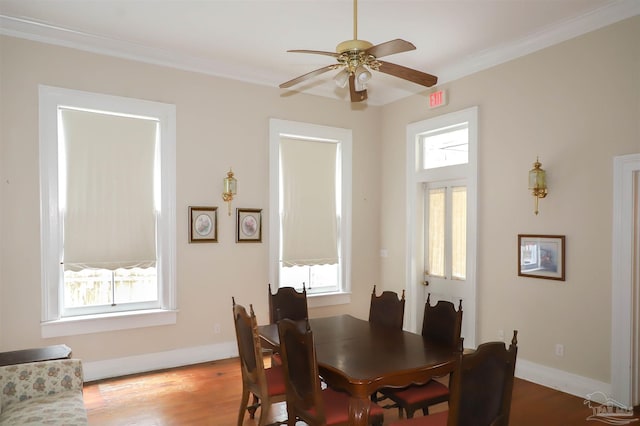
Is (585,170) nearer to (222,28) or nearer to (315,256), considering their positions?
(315,256)

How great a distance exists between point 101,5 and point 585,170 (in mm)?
4455

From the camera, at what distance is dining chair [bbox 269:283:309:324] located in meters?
4.12

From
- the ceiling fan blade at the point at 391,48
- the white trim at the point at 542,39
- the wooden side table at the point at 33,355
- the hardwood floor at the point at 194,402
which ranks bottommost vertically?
the hardwood floor at the point at 194,402

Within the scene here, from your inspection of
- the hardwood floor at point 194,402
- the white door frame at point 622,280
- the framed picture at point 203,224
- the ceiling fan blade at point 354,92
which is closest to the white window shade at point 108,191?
the framed picture at point 203,224

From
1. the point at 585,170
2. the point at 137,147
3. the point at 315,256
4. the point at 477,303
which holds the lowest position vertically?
the point at 477,303

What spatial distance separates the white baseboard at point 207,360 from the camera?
399 cm

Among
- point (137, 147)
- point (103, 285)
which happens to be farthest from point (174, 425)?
point (137, 147)

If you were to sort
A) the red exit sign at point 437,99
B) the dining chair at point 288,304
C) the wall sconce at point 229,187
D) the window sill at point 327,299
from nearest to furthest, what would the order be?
the dining chair at point 288,304, the wall sconce at point 229,187, the red exit sign at point 437,99, the window sill at point 327,299

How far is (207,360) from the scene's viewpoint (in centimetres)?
501

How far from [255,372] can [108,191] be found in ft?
8.77

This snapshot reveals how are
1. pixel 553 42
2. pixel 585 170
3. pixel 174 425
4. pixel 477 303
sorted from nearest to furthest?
pixel 174 425
pixel 585 170
pixel 553 42
pixel 477 303

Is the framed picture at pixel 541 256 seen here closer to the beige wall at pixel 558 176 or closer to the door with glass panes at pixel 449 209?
the beige wall at pixel 558 176

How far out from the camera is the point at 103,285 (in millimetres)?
4559

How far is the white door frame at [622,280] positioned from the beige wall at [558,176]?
0.21 ft
